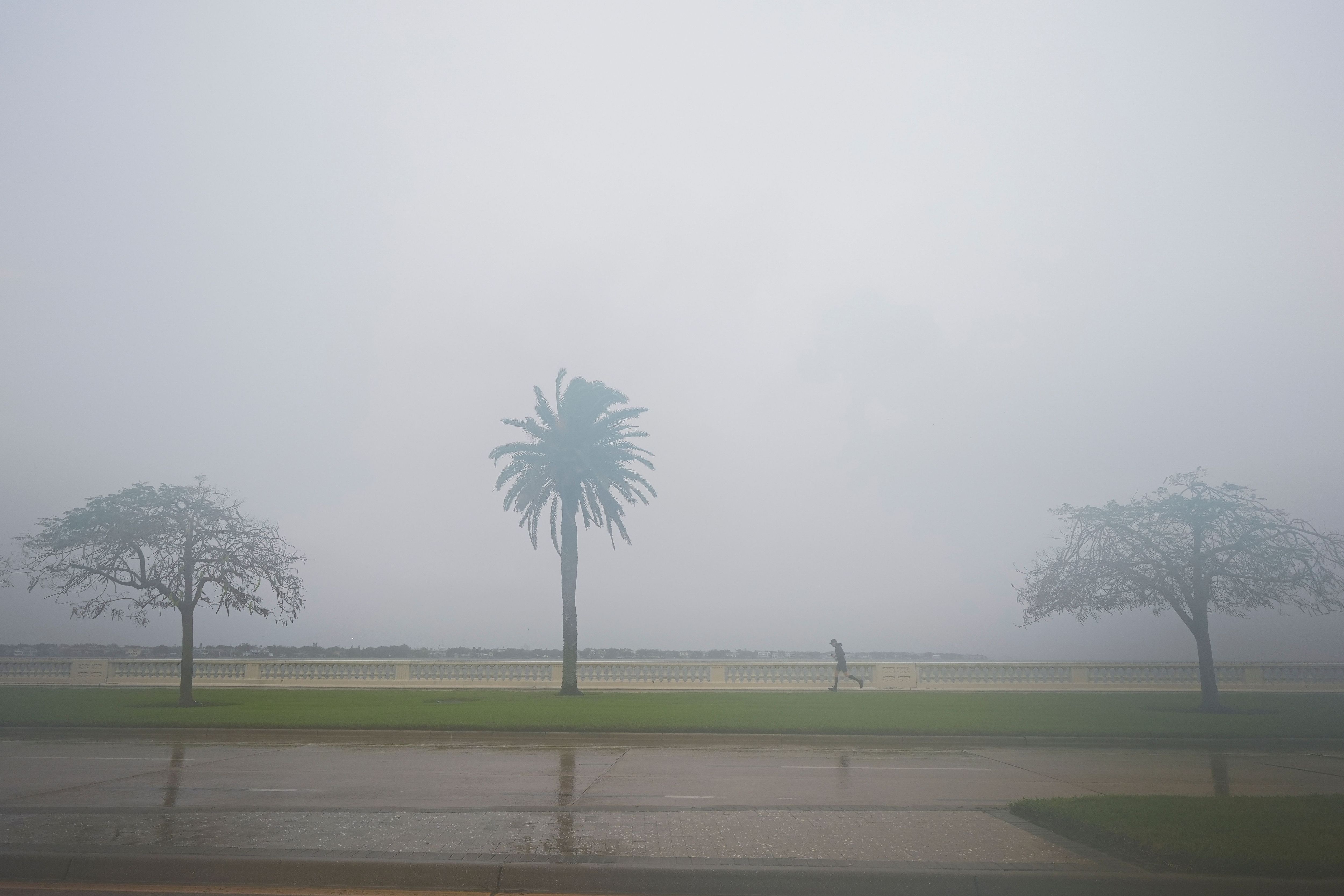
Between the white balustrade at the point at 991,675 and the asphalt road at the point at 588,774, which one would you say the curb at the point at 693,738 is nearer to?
the asphalt road at the point at 588,774

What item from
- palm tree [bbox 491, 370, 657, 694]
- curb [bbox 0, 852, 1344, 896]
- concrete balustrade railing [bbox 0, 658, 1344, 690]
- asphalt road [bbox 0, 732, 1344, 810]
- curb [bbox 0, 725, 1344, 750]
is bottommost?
concrete balustrade railing [bbox 0, 658, 1344, 690]

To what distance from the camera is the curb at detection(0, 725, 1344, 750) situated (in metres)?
15.8

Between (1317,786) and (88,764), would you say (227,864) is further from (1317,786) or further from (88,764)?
(1317,786)

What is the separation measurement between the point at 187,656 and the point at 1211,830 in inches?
974

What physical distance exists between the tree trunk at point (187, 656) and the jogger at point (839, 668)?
1870 centimetres

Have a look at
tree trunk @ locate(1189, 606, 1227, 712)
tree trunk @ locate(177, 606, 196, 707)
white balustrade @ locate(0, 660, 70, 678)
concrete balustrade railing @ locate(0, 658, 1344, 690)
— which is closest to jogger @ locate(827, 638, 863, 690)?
concrete balustrade railing @ locate(0, 658, 1344, 690)

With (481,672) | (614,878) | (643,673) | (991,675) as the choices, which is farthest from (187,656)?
(991,675)

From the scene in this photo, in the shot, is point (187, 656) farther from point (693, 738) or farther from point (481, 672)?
point (693, 738)

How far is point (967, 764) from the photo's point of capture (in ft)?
44.1

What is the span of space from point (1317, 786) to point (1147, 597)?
1423 cm

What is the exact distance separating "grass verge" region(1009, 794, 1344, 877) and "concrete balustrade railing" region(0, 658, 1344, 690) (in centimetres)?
2133

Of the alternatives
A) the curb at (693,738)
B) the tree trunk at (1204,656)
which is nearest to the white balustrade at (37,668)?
the curb at (693,738)

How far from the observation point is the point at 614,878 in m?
6.62

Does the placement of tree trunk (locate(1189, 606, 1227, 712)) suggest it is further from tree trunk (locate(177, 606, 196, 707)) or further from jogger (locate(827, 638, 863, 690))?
tree trunk (locate(177, 606, 196, 707))
